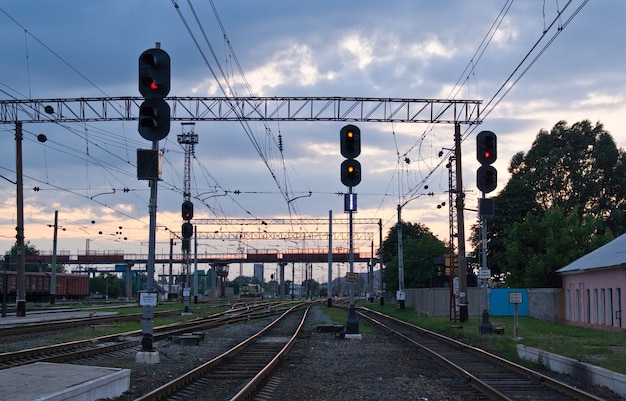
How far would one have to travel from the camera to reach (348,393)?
1338 centimetres

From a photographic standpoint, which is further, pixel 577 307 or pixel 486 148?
pixel 577 307

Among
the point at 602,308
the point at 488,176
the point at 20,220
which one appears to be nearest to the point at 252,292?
the point at 20,220

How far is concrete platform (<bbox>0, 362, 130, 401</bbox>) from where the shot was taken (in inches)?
412

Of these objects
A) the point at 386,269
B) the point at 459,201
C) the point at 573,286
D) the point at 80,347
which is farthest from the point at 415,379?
the point at 386,269

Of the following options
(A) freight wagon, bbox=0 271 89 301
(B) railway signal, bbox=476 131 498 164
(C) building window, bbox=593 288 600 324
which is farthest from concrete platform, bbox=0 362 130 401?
(A) freight wagon, bbox=0 271 89 301

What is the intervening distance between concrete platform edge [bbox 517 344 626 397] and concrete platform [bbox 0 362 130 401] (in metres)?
8.90

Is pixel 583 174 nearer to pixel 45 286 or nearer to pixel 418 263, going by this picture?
pixel 418 263

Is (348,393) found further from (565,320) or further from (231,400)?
(565,320)

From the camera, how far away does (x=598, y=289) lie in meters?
37.1

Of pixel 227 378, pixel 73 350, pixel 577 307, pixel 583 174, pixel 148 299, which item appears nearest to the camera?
pixel 227 378

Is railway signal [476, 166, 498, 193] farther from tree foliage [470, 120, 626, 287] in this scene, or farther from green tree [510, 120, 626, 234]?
green tree [510, 120, 626, 234]

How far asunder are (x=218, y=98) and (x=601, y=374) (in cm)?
2516

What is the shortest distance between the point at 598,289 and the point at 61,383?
3163 centimetres

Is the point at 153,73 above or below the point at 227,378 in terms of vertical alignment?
above
